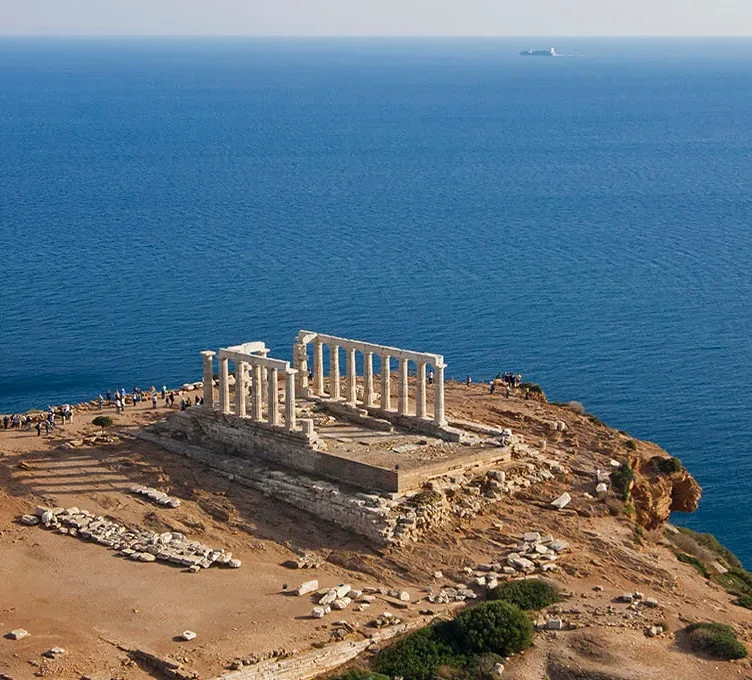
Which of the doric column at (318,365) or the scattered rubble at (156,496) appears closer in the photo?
the scattered rubble at (156,496)

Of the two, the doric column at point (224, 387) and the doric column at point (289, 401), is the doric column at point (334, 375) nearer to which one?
the doric column at point (224, 387)

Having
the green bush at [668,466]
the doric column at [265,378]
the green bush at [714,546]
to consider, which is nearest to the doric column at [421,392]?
the doric column at [265,378]

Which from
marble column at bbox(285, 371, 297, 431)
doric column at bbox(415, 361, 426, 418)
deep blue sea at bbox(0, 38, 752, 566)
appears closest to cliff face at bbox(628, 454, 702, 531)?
deep blue sea at bbox(0, 38, 752, 566)

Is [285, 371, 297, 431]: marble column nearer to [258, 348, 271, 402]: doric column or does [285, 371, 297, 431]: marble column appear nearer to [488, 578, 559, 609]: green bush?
[258, 348, 271, 402]: doric column

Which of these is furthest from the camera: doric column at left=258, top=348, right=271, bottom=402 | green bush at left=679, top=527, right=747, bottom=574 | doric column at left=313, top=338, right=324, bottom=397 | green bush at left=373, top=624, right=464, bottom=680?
doric column at left=313, top=338, right=324, bottom=397

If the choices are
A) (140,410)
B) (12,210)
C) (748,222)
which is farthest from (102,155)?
(140,410)

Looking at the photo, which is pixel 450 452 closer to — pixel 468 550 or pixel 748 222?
pixel 468 550

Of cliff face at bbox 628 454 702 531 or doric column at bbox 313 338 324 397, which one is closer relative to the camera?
cliff face at bbox 628 454 702 531

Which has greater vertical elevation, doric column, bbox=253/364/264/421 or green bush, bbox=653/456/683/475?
doric column, bbox=253/364/264/421

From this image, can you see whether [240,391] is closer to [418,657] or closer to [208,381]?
[208,381]
